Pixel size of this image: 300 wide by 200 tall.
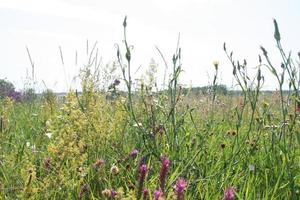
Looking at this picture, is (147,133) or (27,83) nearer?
(147,133)

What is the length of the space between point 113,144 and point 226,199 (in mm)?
1265

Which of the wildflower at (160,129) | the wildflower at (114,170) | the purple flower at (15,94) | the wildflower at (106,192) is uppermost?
the purple flower at (15,94)

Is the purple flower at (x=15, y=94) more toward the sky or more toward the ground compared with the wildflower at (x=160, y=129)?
more toward the sky

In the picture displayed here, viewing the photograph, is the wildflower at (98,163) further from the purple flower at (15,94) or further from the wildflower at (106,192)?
the purple flower at (15,94)

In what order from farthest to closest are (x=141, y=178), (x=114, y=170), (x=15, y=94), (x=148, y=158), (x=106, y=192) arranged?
(x=15, y=94) → (x=148, y=158) → (x=114, y=170) → (x=106, y=192) → (x=141, y=178)

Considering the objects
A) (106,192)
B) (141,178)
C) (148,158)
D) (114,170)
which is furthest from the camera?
(148,158)

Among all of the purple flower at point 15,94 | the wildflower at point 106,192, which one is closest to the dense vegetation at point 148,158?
the wildflower at point 106,192

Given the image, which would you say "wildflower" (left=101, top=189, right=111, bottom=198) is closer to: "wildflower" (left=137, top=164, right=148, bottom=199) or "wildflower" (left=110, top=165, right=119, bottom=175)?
"wildflower" (left=137, top=164, right=148, bottom=199)

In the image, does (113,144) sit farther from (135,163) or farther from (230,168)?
(230,168)

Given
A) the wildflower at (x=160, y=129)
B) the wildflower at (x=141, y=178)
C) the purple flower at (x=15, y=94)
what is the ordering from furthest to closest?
the purple flower at (x=15, y=94) < the wildflower at (x=160, y=129) < the wildflower at (x=141, y=178)

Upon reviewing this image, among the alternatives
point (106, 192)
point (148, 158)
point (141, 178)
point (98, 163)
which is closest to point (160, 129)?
point (148, 158)

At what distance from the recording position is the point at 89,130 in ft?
8.05

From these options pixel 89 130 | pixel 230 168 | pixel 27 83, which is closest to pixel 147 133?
pixel 89 130

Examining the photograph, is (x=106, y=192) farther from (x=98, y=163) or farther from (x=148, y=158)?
(x=148, y=158)
